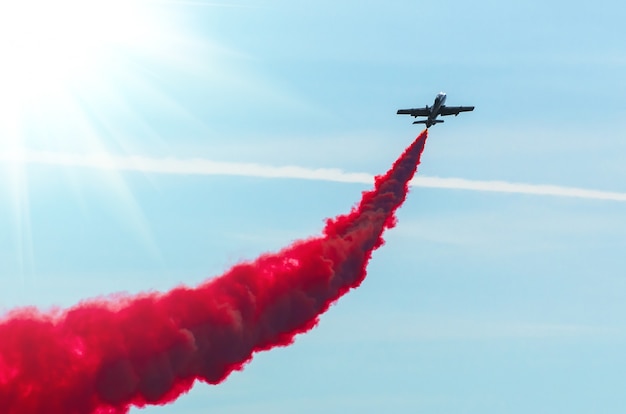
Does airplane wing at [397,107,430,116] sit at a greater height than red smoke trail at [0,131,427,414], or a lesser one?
greater

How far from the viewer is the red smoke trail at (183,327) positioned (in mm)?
159625

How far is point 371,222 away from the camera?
180 meters

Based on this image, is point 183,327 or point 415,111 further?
point 415,111

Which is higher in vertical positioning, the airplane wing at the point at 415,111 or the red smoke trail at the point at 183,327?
the airplane wing at the point at 415,111

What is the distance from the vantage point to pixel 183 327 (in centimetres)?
16650

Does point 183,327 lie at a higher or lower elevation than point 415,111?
lower

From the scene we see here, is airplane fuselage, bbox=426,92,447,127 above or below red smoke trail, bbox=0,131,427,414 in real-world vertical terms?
above

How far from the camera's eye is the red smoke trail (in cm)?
15962

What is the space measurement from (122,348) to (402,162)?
135ft

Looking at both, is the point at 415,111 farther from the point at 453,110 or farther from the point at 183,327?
the point at 183,327

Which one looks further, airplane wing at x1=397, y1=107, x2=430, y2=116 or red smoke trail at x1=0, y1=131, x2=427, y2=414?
airplane wing at x1=397, y1=107, x2=430, y2=116

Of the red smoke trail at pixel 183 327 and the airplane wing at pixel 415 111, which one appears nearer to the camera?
the red smoke trail at pixel 183 327

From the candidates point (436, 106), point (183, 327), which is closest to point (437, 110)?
point (436, 106)

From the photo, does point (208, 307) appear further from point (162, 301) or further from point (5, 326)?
point (5, 326)
